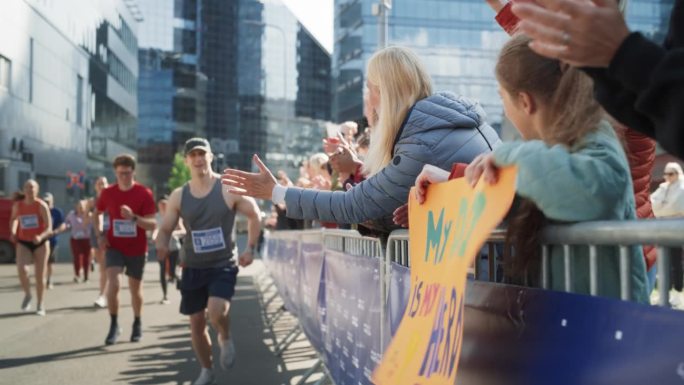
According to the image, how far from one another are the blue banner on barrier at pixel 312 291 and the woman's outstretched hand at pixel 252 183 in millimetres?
2748

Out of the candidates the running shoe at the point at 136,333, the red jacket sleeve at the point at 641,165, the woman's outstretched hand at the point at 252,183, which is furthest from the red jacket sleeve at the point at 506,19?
the running shoe at the point at 136,333

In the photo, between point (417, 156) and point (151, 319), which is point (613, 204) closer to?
point (417, 156)

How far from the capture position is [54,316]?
13078 mm

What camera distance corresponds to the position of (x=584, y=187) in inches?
85.4

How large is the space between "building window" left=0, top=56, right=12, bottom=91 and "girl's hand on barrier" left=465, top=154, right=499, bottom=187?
140 ft

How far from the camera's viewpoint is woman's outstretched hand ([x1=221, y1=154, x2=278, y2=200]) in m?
3.94

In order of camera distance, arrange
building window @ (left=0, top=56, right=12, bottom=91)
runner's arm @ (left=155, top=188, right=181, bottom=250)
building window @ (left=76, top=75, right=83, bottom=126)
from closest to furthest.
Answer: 1. runner's arm @ (left=155, top=188, right=181, bottom=250)
2. building window @ (left=0, top=56, right=12, bottom=91)
3. building window @ (left=76, top=75, right=83, bottom=126)

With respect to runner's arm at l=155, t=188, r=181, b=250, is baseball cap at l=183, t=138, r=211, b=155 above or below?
above

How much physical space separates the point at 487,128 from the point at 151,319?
9.92m

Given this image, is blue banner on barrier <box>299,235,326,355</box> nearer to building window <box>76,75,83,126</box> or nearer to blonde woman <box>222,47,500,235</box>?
blonde woman <box>222,47,500,235</box>

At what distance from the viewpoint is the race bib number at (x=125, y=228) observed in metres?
10.8

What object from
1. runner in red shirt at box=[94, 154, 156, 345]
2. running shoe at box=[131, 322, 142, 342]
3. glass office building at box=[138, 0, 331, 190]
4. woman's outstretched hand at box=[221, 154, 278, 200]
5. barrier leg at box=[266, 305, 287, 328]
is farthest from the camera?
glass office building at box=[138, 0, 331, 190]

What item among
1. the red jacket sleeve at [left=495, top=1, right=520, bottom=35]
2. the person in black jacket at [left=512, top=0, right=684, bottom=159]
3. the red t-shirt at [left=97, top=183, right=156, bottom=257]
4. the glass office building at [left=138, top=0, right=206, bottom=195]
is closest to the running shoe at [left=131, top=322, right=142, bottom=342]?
the red t-shirt at [left=97, top=183, right=156, bottom=257]

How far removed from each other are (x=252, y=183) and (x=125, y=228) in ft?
23.7
